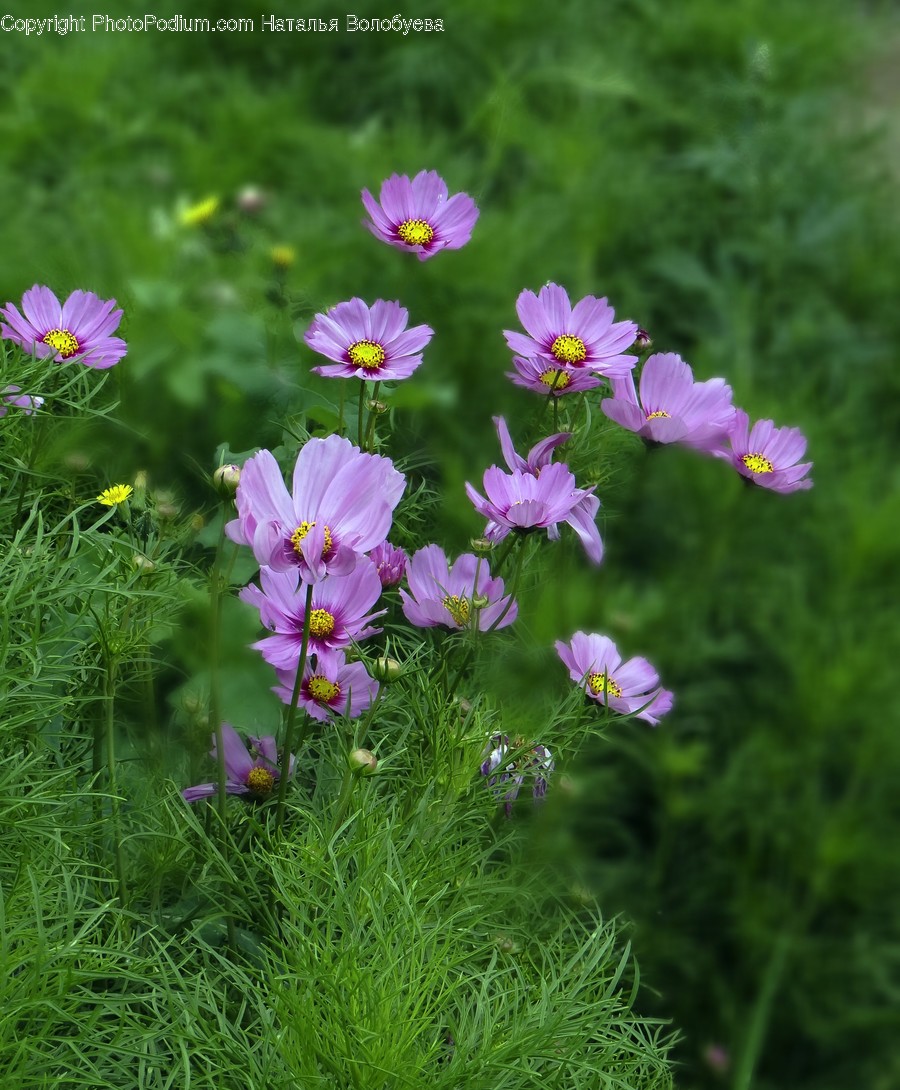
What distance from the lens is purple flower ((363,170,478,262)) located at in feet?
2.08

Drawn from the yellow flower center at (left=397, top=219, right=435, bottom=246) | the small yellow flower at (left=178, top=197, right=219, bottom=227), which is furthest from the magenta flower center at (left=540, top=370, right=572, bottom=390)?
the small yellow flower at (left=178, top=197, right=219, bottom=227)

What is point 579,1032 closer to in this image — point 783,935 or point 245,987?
point 245,987

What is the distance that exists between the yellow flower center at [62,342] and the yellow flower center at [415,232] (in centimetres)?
16

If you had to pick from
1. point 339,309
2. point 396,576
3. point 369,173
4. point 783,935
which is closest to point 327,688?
point 396,576

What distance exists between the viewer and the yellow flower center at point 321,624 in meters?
0.53

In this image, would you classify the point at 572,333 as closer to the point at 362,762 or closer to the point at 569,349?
the point at 569,349

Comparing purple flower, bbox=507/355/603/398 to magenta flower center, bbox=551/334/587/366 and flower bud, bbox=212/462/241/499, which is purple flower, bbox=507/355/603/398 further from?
flower bud, bbox=212/462/241/499

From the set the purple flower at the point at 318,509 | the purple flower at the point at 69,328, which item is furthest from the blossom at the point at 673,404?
the purple flower at the point at 69,328

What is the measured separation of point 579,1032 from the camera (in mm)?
482

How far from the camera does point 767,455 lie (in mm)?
627

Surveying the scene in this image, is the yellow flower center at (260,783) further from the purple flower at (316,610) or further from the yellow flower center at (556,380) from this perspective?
the yellow flower center at (556,380)

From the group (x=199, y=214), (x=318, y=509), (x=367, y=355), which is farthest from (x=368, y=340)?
(x=199, y=214)

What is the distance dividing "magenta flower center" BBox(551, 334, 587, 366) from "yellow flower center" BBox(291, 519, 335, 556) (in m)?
0.14

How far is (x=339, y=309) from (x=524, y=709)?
192 millimetres
